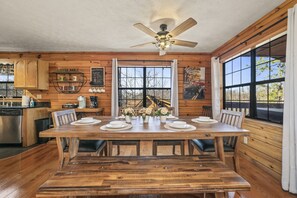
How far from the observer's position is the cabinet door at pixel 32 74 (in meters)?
3.68

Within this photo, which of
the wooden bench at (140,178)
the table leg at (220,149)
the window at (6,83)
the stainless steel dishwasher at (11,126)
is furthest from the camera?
→ the window at (6,83)

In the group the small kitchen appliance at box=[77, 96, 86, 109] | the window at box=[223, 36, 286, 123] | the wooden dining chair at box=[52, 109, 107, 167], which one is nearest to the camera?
the wooden dining chair at box=[52, 109, 107, 167]

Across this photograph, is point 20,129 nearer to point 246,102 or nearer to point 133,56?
point 133,56

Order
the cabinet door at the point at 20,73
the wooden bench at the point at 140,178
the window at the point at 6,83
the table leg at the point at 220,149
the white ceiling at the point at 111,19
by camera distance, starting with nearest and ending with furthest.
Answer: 1. the wooden bench at the point at 140,178
2. the table leg at the point at 220,149
3. the white ceiling at the point at 111,19
4. the cabinet door at the point at 20,73
5. the window at the point at 6,83

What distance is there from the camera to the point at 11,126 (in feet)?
11.0

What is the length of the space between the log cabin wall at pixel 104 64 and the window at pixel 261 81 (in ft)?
2.89

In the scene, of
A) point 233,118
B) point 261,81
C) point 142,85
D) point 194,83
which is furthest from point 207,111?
point 233,118

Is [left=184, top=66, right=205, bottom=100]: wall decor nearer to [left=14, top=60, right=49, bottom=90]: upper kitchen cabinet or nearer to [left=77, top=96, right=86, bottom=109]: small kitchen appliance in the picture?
[left=77, top=96, right=86, bottom=109]: small kitchen appliance

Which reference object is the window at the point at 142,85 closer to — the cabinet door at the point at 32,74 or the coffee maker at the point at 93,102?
the coffee maker at the point at 93,102

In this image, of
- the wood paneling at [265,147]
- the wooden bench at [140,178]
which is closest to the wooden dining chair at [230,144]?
the wood paneling at [265,147]

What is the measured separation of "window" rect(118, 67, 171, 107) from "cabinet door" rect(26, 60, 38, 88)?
2061 mm

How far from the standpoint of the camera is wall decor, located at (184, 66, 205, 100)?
4.11m

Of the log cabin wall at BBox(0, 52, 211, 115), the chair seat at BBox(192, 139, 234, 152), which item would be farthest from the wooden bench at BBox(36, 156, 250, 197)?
the log cabin wall at BBox(0, 52, 211, 115)

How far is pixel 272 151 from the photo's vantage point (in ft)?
7.06
